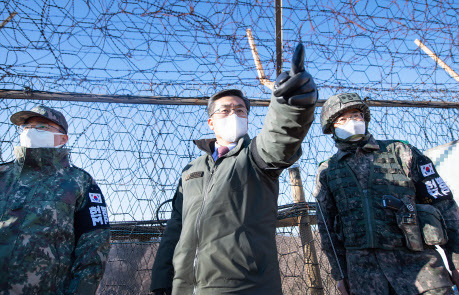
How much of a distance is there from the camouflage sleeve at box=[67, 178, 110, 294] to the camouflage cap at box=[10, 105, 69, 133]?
0.51 meters

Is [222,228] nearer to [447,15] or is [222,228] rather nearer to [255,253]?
[255,253]

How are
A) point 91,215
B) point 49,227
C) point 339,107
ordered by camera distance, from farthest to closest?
point 339,107 → point 91,215 → point 49,227

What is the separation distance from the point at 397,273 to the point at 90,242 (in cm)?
202

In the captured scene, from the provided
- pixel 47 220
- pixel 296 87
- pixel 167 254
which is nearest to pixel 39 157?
pixel 47 220

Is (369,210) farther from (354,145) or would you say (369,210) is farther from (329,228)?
(354,145)

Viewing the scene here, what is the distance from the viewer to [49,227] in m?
2.04

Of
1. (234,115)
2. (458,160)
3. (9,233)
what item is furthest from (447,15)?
(9,233)

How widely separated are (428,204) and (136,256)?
8.04ft

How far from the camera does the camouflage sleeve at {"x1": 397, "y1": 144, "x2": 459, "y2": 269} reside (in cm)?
241

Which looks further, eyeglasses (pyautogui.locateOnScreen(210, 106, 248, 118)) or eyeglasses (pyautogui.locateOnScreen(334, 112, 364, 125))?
eyeglasses (pyautogui.locateOnScreen(334, 112, 364, 125))

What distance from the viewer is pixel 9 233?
198cm

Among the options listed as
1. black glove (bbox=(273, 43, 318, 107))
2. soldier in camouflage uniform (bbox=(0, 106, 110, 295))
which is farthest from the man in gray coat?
soldier in camouflage uniform (bbox=(0, 106, 110, 295))

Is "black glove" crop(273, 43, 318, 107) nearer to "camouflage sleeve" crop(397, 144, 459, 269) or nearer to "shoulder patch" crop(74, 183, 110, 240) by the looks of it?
"shoulder patch" crop(74, 183, 110, 240)

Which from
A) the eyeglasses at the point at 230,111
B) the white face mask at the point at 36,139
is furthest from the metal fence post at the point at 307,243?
the white face mask at the point at 36,139
